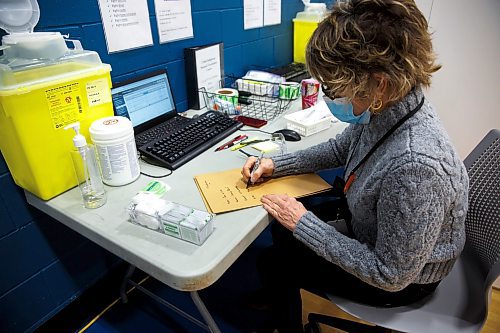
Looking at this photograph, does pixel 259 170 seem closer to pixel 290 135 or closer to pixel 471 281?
pixel 290 135

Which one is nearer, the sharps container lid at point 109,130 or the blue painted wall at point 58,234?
the sharps container lid at point 109,130

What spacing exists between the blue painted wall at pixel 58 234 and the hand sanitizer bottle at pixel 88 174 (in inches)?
10.2

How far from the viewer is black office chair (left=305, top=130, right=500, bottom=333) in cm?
88

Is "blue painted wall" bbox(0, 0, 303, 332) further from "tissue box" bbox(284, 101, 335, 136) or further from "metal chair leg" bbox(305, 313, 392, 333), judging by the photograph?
"metal chair leg" bbox(305, 313, 392, 333)

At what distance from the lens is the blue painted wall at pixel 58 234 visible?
42.4 inches

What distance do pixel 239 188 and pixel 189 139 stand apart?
33 cm

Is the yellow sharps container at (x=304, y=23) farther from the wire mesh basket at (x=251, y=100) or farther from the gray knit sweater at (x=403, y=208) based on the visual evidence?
the gray knit sweater at (x=403, y=208)

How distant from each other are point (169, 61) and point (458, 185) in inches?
47.7

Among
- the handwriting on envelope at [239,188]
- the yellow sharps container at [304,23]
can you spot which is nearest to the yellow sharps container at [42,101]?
the handwriting on envelope at [239,188]

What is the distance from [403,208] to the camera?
0.72 meters

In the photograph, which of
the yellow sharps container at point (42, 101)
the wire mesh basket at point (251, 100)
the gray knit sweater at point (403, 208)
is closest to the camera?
the gray knit sweater at point (403, 208)

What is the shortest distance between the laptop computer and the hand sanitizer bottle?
0.72 feet

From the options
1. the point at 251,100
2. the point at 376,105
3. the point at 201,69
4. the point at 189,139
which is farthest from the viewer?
the point at 251,100

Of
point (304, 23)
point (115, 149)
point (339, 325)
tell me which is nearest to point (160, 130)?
point (115, 149)
